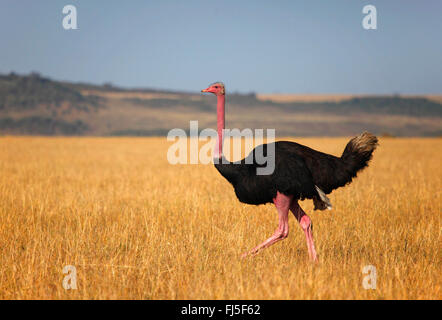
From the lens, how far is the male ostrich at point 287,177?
216 inches

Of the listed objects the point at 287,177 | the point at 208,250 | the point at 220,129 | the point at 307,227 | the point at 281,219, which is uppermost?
the point at 220,129

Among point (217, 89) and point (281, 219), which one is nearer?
point (281, 219)

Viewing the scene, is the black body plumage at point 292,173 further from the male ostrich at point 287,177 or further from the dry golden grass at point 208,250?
the dry golden grass at point 208,250

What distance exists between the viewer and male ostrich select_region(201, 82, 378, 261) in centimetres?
549

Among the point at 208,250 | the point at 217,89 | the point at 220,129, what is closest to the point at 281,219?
the point at 208,250

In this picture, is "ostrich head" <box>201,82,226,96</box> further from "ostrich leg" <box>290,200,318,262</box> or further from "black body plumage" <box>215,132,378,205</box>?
"ostrich leg" <box>290,200,318,262</box>

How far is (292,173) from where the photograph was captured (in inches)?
215

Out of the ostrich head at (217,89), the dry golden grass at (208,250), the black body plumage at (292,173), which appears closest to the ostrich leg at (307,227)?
the dry golden grass at (208,250)

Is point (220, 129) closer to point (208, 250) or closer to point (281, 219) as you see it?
point (281, 219)

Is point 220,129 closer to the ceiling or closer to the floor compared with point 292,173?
closer to the ceiling

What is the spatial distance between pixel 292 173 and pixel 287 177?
0.28 ft

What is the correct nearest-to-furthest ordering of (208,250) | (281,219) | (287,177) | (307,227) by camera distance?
(287,177)
(281,219)
(307,227)
(208,250)

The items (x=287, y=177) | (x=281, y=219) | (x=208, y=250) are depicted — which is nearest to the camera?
(x=287, y=177)
